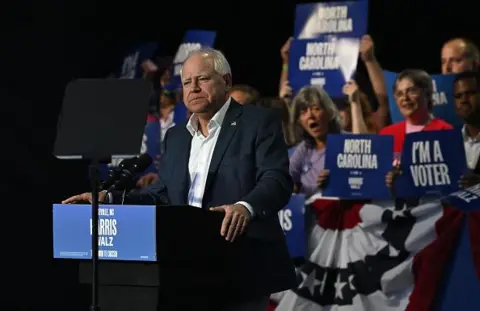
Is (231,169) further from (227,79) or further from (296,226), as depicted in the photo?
(296,226)

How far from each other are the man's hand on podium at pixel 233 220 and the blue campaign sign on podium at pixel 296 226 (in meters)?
3.12

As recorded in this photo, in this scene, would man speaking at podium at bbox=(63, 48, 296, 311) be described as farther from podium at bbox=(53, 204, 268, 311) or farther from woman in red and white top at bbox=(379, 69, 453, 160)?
woman in red and white top at bbox=(379, 69, 453, 160)

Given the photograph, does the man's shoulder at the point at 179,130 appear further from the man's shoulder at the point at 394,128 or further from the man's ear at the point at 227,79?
the man's shoulder at the point at 394,128

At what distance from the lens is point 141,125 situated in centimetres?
369

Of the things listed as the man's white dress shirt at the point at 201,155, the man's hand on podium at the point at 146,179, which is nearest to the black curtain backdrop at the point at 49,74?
the man's hand on podium at the point at 146,179

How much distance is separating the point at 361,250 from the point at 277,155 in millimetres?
2804

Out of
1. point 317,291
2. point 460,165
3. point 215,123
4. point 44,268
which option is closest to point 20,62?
point 44,268

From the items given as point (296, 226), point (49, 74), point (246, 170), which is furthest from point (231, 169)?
point (49, 74)

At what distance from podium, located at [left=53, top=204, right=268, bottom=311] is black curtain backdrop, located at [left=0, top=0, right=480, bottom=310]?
483cm

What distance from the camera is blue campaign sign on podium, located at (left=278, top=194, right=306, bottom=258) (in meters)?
6.71

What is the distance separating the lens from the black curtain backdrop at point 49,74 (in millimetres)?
8570

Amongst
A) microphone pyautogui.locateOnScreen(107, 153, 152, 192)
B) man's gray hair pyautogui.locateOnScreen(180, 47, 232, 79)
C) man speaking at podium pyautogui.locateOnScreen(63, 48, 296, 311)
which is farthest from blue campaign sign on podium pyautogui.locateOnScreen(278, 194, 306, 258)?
microphone pyautogui.locateOnScreen(107, 153, 152, 192)

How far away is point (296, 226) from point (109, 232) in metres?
3.24

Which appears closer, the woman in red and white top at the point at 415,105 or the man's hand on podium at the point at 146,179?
the woman in red and white top at the point at 415,105
